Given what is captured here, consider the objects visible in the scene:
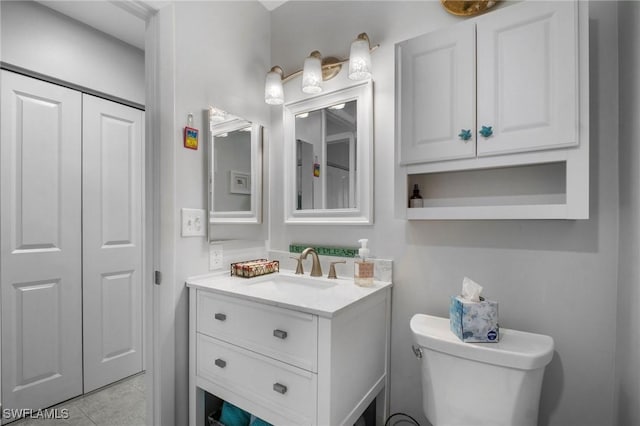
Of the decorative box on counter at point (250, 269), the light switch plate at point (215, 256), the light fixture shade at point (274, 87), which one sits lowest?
the decorative box on counter at point (250, 269)

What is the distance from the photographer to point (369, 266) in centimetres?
136

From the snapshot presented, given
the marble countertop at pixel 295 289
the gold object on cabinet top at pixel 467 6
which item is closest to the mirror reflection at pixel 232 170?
the marble countertop at pixel 295 289

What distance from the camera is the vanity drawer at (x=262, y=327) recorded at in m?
1.03

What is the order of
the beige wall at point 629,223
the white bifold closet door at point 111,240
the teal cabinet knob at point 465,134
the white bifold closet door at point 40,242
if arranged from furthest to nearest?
the white bifold closet door at point 111,240
the white bifold closet door at point 40,242
the teal cabinet knob at point 465,134
the beige wall at point 629,223

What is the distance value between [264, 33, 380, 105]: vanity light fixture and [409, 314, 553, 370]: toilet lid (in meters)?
1.19

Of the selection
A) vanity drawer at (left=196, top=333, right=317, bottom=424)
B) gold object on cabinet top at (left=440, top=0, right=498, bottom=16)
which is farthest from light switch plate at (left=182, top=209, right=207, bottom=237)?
gold object on cabinet top at (left=440, top=0, right=498, bottom=16)

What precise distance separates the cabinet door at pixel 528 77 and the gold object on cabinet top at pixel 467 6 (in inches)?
7.3

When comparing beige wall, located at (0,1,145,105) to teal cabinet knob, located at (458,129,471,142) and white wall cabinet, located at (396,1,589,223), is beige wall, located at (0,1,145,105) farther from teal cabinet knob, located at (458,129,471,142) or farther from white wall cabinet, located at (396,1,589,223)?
teal cabinet knob, located at (458,129,471,142)

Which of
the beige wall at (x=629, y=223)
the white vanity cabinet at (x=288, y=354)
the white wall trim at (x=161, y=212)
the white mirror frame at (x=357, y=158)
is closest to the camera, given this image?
the beige wall at (x=629, y=223)

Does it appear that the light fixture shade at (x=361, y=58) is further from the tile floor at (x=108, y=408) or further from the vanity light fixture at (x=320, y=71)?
the tile floor at (x=108, y=408)

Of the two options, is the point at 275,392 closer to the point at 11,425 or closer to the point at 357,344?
the point at 357,344

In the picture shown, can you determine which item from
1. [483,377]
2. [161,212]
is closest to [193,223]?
[161,212]

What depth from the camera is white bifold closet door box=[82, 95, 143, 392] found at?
1997 mm

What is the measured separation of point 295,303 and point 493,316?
0.68 meters
